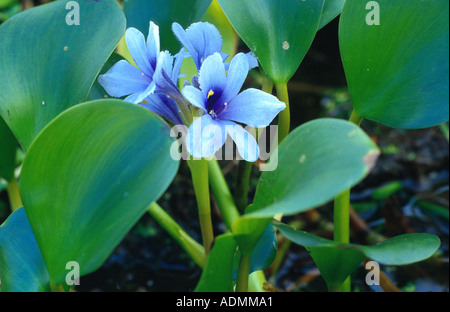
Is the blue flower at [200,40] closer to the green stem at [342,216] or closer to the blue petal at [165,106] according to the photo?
the blue petal at [165,106]

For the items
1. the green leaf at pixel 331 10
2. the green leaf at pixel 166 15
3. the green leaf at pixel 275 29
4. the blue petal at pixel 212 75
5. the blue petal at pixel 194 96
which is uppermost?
the green leaf at pixel 166 15

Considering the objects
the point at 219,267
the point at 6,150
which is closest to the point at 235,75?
the point at 219,267

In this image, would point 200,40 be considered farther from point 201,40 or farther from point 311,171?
point 311,171

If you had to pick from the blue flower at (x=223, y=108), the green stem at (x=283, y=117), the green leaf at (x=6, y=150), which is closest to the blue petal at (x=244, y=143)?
the blue flower at (x=223, y=108)

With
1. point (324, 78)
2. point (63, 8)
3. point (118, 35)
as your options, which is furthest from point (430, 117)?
point (324, 78)
